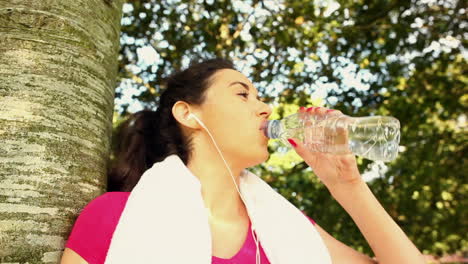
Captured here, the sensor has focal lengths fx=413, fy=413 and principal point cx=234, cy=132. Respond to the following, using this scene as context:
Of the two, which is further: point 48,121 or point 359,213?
point 359,213

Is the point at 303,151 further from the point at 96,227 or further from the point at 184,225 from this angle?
the point at 96,227

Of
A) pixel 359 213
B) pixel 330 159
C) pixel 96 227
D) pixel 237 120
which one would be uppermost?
pixel 237 120

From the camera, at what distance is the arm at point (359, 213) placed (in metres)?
2.00

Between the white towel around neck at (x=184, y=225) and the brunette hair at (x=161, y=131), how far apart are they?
28 cm

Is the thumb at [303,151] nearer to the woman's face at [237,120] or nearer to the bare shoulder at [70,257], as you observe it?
the woman's face at [237,120]

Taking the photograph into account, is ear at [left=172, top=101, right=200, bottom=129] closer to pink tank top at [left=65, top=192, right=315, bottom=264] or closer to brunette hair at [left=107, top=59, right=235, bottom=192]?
brunette hair at [left=107, top=59, right=235, bottom=192]

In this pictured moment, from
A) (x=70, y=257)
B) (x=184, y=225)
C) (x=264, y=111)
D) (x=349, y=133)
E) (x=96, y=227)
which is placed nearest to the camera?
(x=70, y=257)

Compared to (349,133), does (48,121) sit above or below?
above

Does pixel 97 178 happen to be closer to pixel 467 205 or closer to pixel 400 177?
pixel 400 177

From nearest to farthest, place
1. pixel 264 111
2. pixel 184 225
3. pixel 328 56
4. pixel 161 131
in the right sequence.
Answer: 1. pixel 184 225
2. pixel 264 111
3. pixel 161 131
4. pixel 328 56

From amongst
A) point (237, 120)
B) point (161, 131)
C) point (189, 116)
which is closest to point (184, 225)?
point (237, 120)

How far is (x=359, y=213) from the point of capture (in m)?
2.13

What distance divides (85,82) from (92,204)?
1.66 feet

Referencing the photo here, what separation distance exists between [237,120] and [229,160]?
0.22 metres
